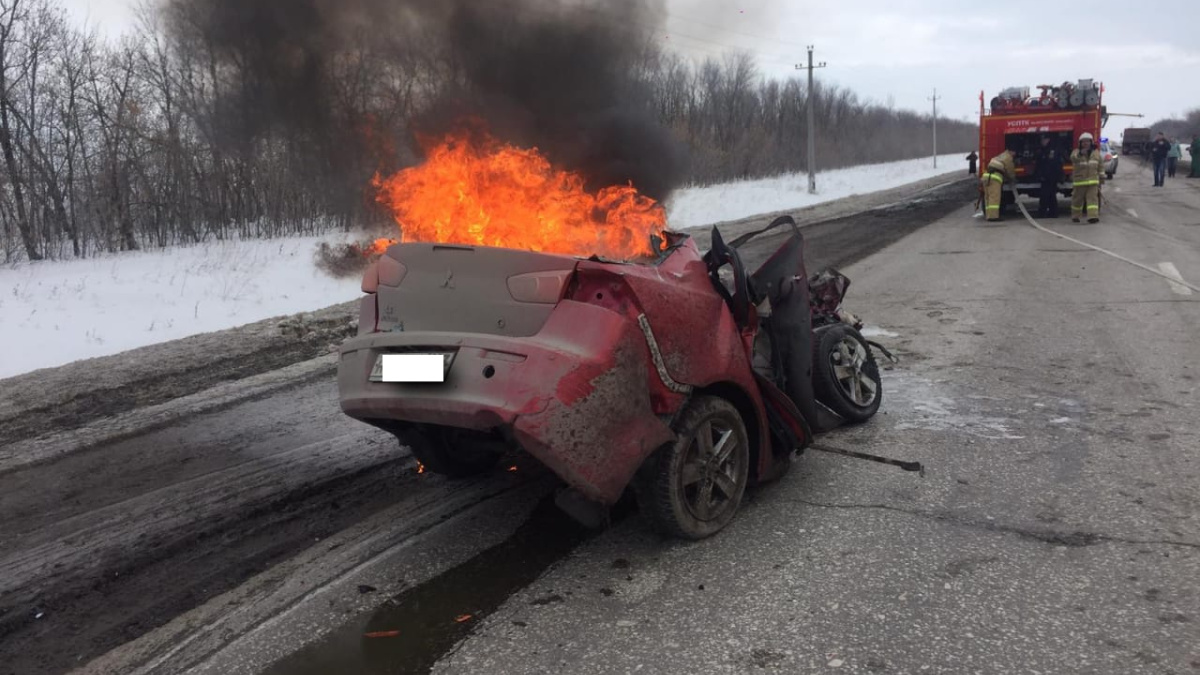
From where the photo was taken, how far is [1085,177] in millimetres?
16156

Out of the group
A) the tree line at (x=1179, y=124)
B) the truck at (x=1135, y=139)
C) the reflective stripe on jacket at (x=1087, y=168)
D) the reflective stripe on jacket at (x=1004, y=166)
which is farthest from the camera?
the tree line at (x=1179, y=124)

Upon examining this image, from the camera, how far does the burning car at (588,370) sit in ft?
9.40

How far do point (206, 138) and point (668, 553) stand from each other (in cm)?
804

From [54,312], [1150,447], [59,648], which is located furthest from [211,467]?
[54,312]

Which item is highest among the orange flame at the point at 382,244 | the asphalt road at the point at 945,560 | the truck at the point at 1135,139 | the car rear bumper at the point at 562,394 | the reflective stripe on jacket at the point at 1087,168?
the truck at the point at 1135,139

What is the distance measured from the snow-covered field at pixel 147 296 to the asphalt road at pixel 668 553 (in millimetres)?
3647

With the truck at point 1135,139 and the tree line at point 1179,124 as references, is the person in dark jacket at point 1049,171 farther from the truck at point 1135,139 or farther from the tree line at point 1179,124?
the tree line at point 1179,124

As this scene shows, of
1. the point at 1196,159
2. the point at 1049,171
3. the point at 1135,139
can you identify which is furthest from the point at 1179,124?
the point at 1049,171

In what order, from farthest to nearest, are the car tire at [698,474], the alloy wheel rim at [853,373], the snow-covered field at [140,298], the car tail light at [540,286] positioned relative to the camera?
the snow-covered field at [140,298]
the alloy wheel rim at [853,373]
the car tire at [698,474]
the car tail light at [540,286]

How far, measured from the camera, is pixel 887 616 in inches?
109

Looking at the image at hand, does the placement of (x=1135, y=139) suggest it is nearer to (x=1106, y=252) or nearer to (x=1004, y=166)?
(x=1004, y=166)

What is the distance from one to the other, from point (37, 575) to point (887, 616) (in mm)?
3408

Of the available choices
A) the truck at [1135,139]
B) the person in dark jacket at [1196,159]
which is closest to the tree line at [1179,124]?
the truck at [1135,139]

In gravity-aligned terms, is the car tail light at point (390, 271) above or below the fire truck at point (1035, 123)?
below
